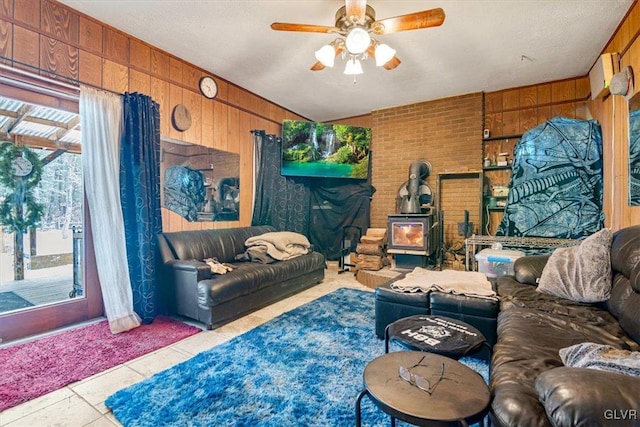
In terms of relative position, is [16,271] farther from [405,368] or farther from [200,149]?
[405,368]

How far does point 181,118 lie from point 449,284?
3187mm

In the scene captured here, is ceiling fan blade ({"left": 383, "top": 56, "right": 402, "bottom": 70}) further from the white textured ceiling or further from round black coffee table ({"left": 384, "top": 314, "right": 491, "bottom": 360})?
round black coffee table ({"left": 384, "top": 314, "right": 491, "bottom": 360})

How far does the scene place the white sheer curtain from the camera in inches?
103

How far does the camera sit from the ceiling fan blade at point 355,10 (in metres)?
2.21

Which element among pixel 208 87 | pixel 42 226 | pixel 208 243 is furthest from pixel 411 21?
pixel 42 226

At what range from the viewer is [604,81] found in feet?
10.1

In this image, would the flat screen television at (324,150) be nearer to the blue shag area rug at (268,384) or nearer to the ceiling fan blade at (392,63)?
the ceiling fan blade at (392,63)

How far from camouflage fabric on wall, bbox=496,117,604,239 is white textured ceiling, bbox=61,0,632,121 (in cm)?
82

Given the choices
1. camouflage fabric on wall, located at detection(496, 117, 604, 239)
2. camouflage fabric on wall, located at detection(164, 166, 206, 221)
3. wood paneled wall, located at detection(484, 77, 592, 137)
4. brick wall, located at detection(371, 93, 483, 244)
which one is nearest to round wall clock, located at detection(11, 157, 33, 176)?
camouflage fabric on wall, located at detection(164, 166, 206, 221)

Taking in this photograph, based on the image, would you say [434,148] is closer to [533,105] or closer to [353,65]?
[533,105]

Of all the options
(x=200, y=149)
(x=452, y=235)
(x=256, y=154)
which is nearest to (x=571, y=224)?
(x=452, y=235)

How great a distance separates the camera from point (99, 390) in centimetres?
176

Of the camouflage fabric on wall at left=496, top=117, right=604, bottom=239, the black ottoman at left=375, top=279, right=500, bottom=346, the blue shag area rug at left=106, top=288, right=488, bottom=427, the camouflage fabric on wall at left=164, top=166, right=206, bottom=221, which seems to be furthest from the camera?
the camouflage fabric on wall at left=496, top=117, right=604, bottom=239

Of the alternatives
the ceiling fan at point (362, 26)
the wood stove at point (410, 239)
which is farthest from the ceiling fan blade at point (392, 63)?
the wood stove at point (410, 239)
